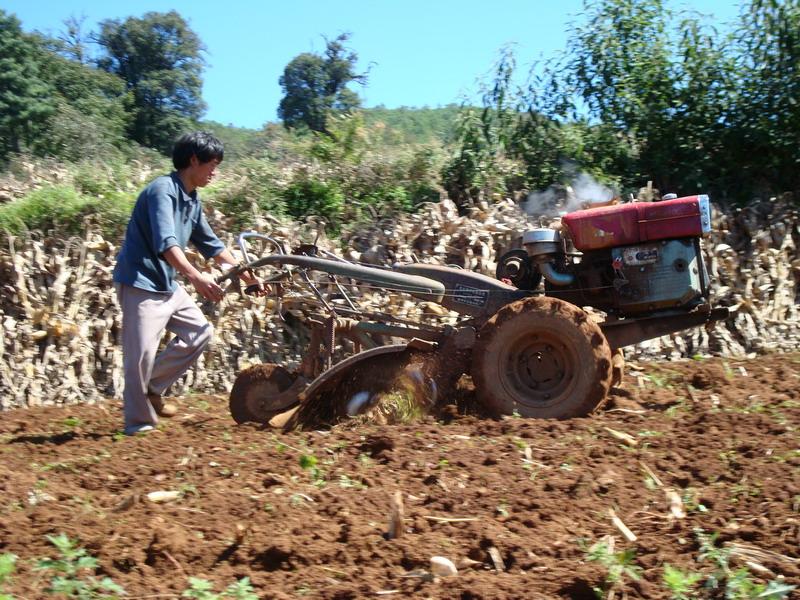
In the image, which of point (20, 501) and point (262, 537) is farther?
point (20, 501)

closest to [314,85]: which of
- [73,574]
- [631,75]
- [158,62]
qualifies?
[158,62]

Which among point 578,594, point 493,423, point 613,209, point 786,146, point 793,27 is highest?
point 793,27

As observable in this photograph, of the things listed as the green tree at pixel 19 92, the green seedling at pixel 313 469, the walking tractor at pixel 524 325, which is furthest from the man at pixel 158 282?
the green tree at pixel 19 92

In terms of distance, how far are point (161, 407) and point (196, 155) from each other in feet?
5.75

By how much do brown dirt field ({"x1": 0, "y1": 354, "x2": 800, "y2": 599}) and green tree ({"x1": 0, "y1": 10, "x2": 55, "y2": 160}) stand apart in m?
15.8

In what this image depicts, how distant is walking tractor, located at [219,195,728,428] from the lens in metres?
5.95

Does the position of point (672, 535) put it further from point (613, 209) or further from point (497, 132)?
point (497, 132)

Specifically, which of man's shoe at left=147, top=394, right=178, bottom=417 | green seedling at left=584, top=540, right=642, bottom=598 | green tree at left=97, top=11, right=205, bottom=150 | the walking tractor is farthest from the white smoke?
green tree at left=97, top=11, right=205, bottom=150

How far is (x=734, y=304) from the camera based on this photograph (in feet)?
28.3

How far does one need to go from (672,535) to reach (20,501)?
10.1ft

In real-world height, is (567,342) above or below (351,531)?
above

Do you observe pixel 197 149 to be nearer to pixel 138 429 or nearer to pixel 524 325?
pixel 138 429

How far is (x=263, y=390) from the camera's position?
6402 mm

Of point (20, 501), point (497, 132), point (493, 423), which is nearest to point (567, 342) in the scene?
point (493, 423)
